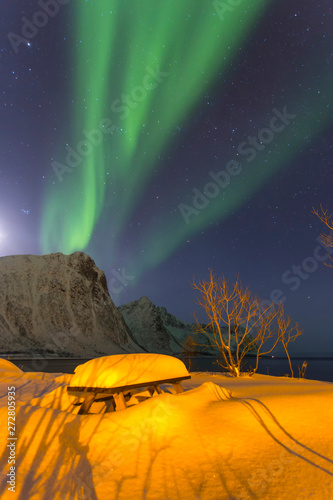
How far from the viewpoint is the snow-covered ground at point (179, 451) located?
388 cm

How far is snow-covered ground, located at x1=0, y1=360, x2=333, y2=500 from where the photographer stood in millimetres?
3885

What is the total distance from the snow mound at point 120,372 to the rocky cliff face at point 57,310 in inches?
3718

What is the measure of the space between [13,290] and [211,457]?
117 meters

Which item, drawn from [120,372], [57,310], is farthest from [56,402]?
[57,310]

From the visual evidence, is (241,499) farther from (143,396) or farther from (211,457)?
(143,396)

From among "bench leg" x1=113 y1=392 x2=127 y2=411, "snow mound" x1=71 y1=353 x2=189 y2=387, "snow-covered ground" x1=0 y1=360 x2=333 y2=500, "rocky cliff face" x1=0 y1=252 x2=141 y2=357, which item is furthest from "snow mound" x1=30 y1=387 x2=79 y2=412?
"rocky cliff face" x1=0 y1=252 x2=141 y2=357

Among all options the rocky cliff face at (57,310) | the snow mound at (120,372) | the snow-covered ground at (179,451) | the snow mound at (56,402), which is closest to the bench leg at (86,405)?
the snow mound at (120,372)

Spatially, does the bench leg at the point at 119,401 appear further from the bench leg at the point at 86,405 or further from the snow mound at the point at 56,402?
the snow mound at the point at 56,402

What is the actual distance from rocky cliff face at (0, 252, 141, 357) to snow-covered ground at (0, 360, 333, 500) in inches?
3778

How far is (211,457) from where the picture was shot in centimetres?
457

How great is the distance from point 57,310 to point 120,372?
367 ft

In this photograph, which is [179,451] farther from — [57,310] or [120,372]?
[57,310]

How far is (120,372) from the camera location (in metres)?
6.35

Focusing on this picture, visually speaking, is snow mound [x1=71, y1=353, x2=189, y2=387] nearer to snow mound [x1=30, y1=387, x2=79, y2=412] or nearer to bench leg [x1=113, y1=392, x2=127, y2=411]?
bench leg [x1=113, y1=392, x2=127, y2=411]
